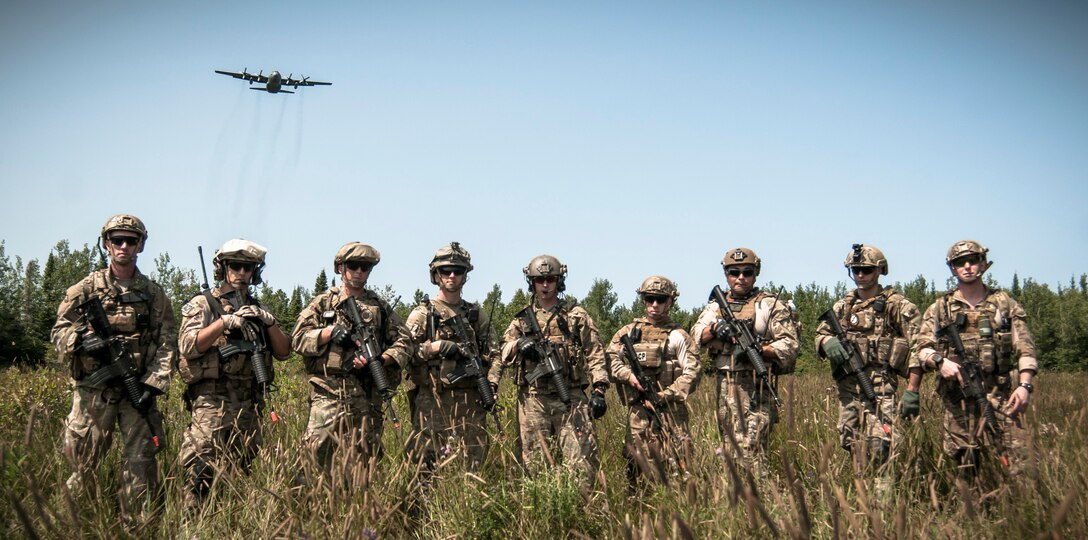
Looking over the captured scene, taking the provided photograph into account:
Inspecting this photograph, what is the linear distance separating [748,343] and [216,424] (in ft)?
14.8

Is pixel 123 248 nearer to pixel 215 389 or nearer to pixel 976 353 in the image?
pixel 215 389

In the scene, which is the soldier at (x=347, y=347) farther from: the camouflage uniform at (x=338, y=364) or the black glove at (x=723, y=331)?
the black glove at (x=723, y=331)

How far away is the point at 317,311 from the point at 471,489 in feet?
8.98

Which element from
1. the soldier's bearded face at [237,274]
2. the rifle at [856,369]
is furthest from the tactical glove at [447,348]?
the rifle at [856,369]

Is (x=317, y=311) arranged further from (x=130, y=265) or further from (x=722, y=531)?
(x=722, y=531)

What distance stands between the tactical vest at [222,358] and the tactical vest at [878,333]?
5271 mm

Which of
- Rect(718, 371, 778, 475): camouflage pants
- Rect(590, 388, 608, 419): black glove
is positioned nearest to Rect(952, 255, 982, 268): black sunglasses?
Rect(718, 371, 778, 475): camouflage pants

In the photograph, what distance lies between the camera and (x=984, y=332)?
5820 millimetres

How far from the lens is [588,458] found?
5738 millimetres

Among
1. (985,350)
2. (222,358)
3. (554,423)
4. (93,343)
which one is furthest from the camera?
(554,423)

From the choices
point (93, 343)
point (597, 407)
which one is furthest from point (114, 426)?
point (597, 407)

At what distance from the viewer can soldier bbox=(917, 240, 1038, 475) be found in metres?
5.53

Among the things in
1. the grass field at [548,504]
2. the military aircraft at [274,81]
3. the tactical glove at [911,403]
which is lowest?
the grass field at [548,504]

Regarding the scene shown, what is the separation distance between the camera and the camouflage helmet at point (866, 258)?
21.8 ft
